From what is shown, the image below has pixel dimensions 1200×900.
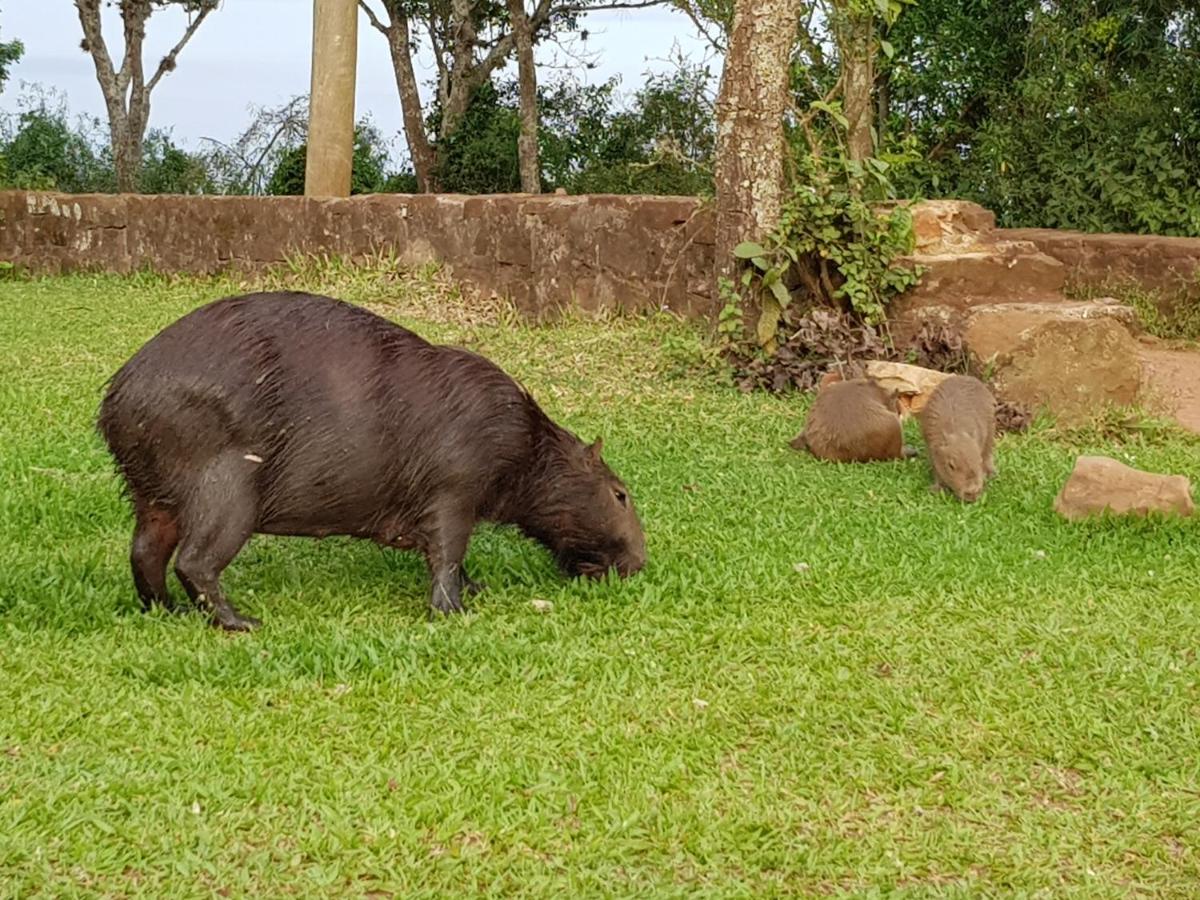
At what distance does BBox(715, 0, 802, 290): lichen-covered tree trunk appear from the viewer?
305 inches

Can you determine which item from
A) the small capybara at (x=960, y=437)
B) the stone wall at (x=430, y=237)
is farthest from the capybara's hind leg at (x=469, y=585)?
the stone wall at (x=430, y=237)

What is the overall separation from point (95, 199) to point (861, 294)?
6832 mm

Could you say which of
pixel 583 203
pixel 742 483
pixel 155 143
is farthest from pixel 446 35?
pixel 742 483

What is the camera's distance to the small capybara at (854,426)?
6203 mm

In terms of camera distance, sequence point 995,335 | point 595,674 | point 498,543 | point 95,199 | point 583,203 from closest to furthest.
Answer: point 595,674
point 498,543
point 995,335
point 583,203
point 95,199

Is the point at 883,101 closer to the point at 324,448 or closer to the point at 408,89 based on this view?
the point at 408,89

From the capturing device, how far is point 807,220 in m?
7.84

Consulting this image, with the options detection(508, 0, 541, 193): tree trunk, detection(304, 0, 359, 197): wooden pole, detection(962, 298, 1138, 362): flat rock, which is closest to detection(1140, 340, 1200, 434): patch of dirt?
detection(962, 298, 1138, 362): flat rock

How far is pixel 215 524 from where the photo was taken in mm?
3824

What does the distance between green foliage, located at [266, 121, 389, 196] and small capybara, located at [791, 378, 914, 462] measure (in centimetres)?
904

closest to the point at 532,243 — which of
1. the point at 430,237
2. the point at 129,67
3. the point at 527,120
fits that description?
the point at 430,237

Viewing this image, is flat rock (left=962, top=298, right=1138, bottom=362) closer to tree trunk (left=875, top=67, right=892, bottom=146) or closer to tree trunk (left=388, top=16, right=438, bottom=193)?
tree trunk (left=875, top=67, right=892, bottom=146)

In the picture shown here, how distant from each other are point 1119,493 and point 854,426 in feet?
4.23

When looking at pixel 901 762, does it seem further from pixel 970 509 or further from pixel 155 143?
pixel 155 143
